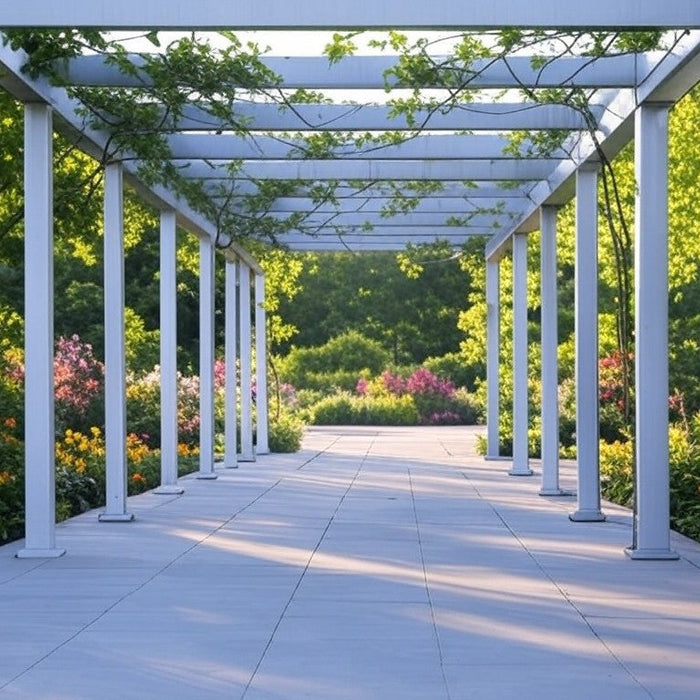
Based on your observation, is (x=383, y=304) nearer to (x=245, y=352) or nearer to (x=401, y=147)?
(x=245, y=352)

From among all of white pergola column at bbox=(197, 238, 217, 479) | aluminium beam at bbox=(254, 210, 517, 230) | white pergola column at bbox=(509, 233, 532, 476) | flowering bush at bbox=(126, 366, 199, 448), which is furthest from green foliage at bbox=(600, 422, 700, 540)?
flowering bush at bbox=(126, 366, 199, 448)

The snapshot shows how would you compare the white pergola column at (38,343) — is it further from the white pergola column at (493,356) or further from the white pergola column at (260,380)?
the white pergola column at (260,380)

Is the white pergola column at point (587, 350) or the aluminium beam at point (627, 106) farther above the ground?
the aluminium beam at point (627, 106)

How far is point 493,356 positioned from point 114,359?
1111 centimetres

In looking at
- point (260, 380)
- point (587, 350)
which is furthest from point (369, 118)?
point (260, 380)

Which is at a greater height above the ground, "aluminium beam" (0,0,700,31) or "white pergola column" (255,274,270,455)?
"aluminium beam" (0,0,700,31)

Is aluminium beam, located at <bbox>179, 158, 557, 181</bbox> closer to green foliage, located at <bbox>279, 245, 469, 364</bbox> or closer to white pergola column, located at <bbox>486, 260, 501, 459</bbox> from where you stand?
white pergola column, located at <bbox>486, 260, 501, 459</bbox>

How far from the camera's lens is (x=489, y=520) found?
501 inches

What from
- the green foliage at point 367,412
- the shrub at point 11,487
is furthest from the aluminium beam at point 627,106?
the green foliage at point 367,412

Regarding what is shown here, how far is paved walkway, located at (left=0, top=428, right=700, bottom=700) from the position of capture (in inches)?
236

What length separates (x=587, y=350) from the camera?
492 inches

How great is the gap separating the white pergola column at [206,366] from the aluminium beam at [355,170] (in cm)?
317

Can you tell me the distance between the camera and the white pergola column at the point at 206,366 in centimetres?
1802

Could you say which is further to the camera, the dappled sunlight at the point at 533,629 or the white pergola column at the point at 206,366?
the white pergola column at the point at 206,366
